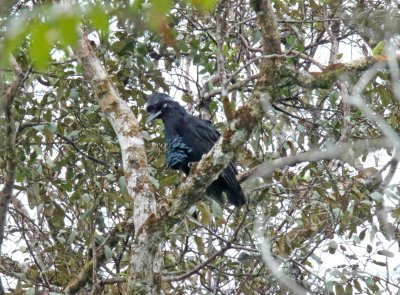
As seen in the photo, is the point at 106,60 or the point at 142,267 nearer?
the point at 142,267

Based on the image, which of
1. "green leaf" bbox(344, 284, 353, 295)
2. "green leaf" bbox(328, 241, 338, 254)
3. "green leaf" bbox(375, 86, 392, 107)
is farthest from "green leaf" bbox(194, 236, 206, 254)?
"green leaf" bbox(375, 86, 392, 107)

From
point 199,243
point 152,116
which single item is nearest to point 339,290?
point 199,243

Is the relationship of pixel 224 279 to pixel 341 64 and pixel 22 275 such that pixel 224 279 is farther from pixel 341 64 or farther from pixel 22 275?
pixel 341 64

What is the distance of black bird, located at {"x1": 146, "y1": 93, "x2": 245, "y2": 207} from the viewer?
5.11 meters

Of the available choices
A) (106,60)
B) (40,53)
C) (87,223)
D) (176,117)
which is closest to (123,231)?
(87,223)

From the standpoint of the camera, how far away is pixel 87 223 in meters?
4.67

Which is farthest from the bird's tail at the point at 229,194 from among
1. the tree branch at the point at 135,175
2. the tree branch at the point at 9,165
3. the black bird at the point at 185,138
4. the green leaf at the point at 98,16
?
the green leaf at the point at 98,16

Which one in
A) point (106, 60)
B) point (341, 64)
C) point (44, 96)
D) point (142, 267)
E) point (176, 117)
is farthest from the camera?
point (176, 117)

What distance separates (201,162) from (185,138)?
2.08 metres

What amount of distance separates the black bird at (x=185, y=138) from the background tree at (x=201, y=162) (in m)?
0.10

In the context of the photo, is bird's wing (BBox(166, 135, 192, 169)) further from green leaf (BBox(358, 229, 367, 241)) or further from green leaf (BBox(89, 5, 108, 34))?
green leaf (BBox(89, 5, 108, 34))

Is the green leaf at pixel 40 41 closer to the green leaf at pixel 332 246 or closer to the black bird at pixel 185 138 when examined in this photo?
the green leaf at pixel 332 246

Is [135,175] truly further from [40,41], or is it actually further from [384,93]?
[40,41]

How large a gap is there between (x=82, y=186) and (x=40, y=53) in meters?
3.52
